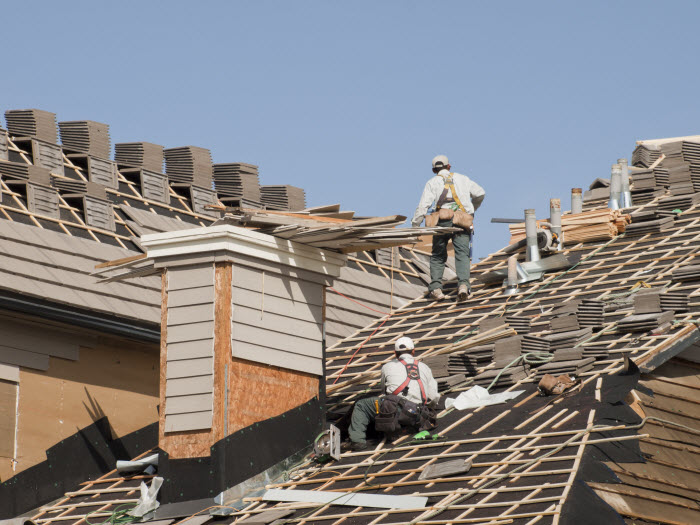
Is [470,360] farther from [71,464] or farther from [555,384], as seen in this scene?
[71,464]

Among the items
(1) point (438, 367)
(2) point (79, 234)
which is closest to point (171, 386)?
A: (1) point (438, 367)

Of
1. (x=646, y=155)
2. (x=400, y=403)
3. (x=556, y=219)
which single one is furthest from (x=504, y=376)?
(x=646, y=155)

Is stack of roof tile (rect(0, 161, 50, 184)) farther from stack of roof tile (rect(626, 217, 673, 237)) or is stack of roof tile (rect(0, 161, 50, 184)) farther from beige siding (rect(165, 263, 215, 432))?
stack of roof tile (rect(626, 217, 673, 237))

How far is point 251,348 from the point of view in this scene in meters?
12.8

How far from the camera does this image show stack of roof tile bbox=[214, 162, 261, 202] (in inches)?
826

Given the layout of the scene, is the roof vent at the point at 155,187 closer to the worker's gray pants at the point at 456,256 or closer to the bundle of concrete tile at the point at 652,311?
the worker's gray pants at the point at 456,256

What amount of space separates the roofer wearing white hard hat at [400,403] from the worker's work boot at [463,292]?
3737 millimetres

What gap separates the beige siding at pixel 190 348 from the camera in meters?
12.5

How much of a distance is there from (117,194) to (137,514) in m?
7.20

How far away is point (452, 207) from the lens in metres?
16.9

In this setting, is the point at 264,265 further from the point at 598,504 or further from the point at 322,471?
the point at 598,504

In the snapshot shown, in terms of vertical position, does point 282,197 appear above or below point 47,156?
below

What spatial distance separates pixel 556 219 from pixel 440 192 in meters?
1.87

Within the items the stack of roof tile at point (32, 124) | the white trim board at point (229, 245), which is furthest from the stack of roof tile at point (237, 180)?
the white trim board at point (229, 245)
